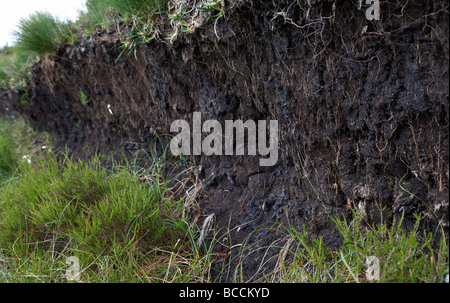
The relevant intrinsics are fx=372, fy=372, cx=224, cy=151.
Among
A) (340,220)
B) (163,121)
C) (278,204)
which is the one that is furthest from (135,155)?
(340,220)

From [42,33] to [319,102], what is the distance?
3.09 metres

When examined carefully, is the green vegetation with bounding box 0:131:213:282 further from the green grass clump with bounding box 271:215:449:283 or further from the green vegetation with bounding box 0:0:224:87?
the green vegetation with bounding box 0:0:224:87

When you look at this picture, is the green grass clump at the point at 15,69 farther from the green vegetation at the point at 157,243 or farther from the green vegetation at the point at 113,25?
the green vegetation at the point at 157,243

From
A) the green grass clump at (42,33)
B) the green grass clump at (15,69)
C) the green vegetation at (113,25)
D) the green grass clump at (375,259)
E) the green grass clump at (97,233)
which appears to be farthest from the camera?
the green grass clump at (15,69)

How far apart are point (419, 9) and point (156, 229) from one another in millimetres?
1875

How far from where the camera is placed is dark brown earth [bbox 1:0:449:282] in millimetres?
1697

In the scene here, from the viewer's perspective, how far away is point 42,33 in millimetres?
3797

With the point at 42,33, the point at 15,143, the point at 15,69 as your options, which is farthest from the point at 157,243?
the point at 15,69

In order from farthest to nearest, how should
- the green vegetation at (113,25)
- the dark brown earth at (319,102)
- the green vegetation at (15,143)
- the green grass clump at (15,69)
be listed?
the green grass clump at (15,69) → the green vegetation at (15,143) → the green vegetation at (113,25) → the dark brown earth at (319,102)

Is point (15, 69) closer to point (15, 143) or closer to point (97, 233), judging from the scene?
point (15, 143)

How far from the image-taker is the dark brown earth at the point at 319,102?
1697 millimetres

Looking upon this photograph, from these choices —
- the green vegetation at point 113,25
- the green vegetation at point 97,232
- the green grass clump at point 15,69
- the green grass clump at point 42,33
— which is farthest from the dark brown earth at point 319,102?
the green grass clump at point 15,69

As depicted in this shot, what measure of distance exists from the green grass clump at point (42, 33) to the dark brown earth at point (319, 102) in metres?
1.17

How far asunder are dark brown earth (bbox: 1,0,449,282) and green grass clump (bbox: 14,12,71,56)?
1168 millimetres
